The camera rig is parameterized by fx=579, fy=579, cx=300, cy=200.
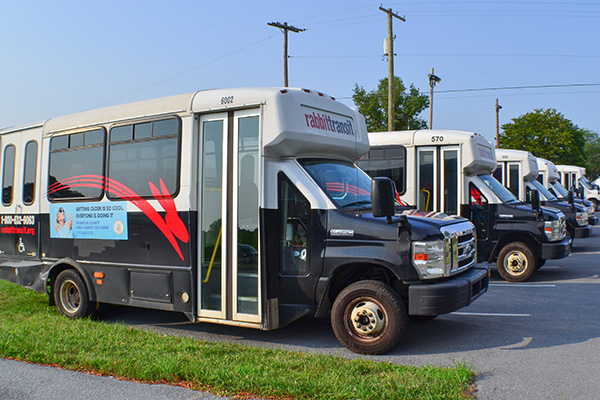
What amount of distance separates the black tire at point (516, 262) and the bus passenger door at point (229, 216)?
6488 mm

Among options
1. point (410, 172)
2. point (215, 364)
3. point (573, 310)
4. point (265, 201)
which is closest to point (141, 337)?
point (215, 364)

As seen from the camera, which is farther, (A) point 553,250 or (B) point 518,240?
(B) point 518,240

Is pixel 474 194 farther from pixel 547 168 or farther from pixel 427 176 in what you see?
pixel 547 168

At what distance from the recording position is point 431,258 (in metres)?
5.91

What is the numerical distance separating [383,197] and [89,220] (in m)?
4.29

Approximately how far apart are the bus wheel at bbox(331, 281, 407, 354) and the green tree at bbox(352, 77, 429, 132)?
4406 cm

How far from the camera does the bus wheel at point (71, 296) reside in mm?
7988

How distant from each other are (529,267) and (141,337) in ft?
24.9

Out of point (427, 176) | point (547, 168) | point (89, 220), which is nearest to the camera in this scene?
point (89, 220)

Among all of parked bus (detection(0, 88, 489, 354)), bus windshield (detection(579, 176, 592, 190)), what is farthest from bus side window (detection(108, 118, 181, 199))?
bus windshield (detection(579, 176, 592, 190))

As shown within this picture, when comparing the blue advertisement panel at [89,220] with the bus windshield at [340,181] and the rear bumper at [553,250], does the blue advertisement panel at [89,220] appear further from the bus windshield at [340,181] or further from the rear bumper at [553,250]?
the rear bumper at [553,250]

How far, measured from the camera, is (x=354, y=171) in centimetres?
728

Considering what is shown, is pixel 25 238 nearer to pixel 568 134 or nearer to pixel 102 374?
pixel 102 374

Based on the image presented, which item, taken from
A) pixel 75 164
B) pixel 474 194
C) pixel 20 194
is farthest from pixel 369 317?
pixel 474 194
